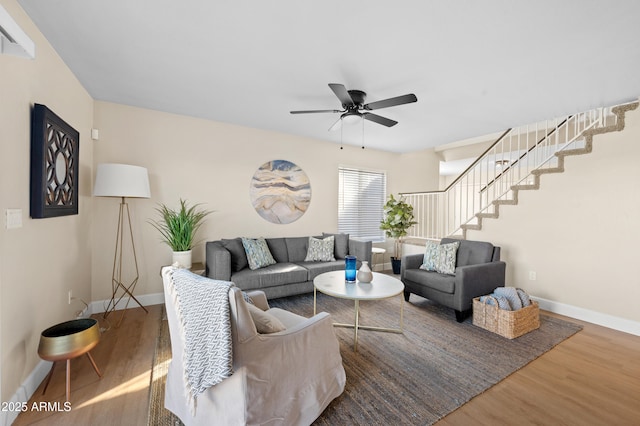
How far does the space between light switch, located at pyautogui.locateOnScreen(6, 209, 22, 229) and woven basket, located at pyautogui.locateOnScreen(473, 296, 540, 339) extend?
3.95 metres

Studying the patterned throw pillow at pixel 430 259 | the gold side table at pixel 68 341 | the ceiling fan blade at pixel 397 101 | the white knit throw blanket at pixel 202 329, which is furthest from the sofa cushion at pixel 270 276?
the ceiling fan blade at pixel 397 101

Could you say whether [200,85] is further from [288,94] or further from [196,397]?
[196,397]

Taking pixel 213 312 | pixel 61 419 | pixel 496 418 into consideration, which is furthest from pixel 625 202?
pixel 61 419

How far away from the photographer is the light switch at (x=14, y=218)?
1.67 metres

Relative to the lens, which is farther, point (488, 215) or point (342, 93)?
point (488, 215)

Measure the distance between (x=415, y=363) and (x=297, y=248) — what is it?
244cm

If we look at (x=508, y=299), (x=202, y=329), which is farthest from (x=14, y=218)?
(x=508, y=299)

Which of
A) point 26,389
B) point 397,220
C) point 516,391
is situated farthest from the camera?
point 397,220

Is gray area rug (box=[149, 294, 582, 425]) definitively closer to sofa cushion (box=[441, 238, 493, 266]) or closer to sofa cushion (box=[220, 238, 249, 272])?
sofa cushion (box=[441, 238, 493, 266])

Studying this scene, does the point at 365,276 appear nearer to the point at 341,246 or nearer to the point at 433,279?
the point at 433,279

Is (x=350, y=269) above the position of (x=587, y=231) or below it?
below

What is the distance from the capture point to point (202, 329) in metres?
1.36

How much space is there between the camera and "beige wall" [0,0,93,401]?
1644mm

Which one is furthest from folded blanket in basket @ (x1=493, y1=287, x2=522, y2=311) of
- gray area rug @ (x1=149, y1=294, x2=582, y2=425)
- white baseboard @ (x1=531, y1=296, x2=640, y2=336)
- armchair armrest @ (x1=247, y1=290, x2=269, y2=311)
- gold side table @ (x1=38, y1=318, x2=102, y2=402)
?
gold side table @ (x1=38, y1=318, x2=102, y2=402)
